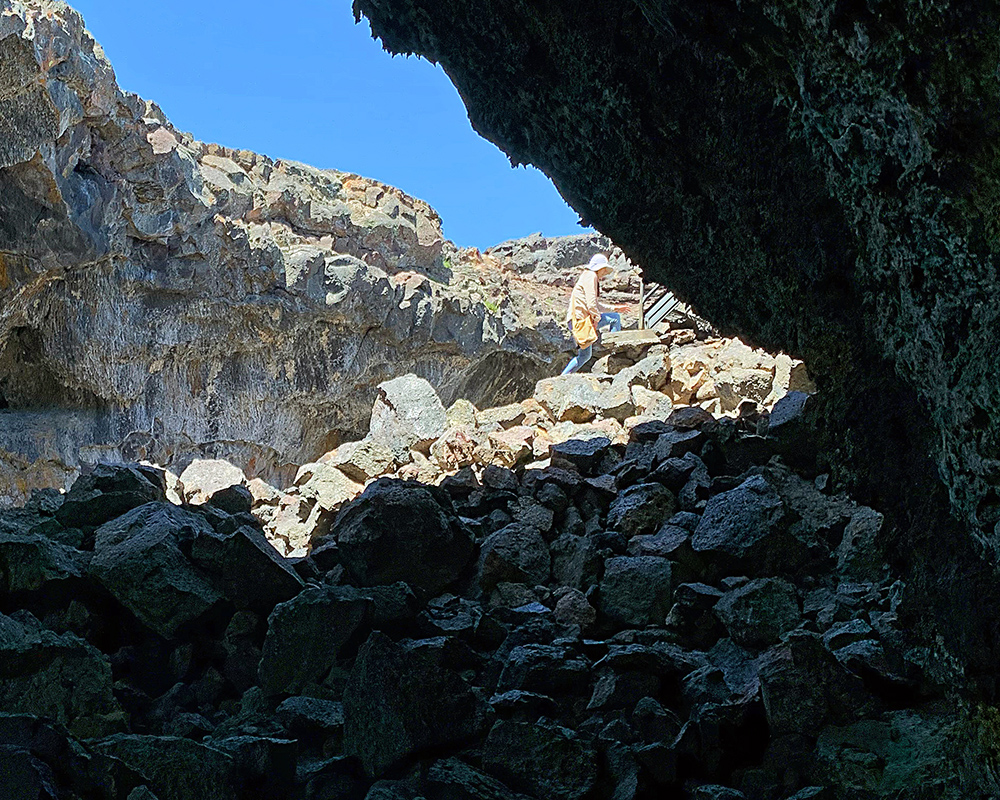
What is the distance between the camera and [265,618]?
380 centimetres

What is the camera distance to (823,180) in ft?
7.93

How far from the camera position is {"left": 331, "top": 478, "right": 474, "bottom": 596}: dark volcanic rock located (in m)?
4.25

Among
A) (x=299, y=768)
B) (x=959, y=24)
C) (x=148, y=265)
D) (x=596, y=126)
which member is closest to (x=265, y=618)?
(x=299, y=768)

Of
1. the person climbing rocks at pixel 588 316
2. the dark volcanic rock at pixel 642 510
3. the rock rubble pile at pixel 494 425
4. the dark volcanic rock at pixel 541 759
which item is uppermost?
the person climbing rocks at pixel 588 316

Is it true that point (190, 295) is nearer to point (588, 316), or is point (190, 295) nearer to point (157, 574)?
point (588, 316)

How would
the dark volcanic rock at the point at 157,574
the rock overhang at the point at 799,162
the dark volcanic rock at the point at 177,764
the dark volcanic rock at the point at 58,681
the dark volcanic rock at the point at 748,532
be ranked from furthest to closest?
the dark volcanic rock at the point at 748,532
the dark volcanic rock at the point at 157,574
the dark volcanic rock at the point at 58,681
the dark volcanic rock at the point at 177,764
the rock overhang at the point at 799,162

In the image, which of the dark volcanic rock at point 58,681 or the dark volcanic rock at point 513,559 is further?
the dark volcanic rock at point 513,559

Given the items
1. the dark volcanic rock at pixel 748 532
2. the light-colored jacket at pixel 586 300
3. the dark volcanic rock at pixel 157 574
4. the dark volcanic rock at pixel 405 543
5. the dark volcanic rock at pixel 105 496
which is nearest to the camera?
the dark volcanic rock at pixel 157 574

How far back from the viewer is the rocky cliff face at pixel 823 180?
182 centimetres

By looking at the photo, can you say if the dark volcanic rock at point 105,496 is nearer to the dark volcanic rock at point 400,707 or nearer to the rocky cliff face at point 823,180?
the dark volcanic rock at point 400,707

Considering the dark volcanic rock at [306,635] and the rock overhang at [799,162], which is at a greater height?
the rock overhang at [799,162]

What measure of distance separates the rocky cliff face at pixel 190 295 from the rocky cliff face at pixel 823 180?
8378mm

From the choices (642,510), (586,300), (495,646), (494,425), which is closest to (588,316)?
(586,300)

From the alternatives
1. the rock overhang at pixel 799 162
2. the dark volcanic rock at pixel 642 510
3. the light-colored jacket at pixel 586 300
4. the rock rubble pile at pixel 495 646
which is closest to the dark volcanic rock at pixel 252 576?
the rock rubble pile at pixel 495 646
